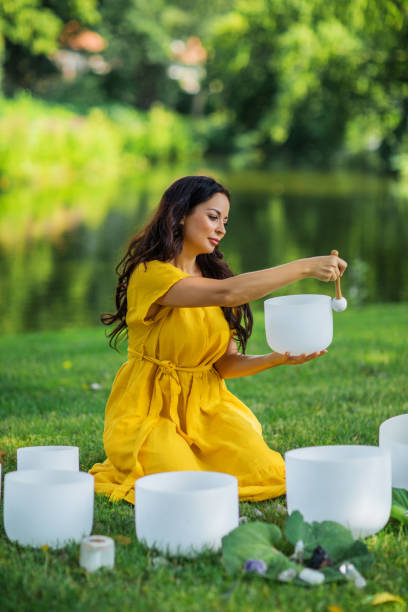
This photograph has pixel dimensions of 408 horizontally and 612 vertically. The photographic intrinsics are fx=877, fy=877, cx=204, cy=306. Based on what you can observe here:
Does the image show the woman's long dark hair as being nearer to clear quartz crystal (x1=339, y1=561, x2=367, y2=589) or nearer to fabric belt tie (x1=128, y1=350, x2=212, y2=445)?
fabric belt tie (x1=128, y1=350, x2=212, y2=445)

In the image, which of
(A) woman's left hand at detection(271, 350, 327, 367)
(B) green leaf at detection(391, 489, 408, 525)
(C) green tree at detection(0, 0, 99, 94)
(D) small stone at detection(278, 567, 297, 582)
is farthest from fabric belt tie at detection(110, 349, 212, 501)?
(C) green tree at detection(0, 0, 99, 94)

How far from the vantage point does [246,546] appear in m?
2.48

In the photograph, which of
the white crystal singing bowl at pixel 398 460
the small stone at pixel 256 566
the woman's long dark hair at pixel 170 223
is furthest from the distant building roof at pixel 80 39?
the small stone at pixel 256 566

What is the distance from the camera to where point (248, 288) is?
10.3 feet

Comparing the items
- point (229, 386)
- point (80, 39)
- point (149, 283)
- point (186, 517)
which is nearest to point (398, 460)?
point (186, 517)

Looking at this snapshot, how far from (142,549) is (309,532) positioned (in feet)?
1.67

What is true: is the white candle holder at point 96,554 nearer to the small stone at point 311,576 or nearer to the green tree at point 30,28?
the small stone at point 311,576

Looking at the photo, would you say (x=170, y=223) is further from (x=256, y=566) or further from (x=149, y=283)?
(x=256, y=566)

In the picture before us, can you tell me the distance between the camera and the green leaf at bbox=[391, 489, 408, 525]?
9.42ft

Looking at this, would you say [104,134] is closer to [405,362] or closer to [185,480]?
[405,362]

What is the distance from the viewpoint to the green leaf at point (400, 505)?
2.87 meters

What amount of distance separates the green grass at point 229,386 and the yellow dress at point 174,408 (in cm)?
21

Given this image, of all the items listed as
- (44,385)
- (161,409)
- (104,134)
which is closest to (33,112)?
(104,134)

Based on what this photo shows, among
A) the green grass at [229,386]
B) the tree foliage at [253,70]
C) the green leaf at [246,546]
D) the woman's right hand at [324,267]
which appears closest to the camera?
the green grass at [229,386]
